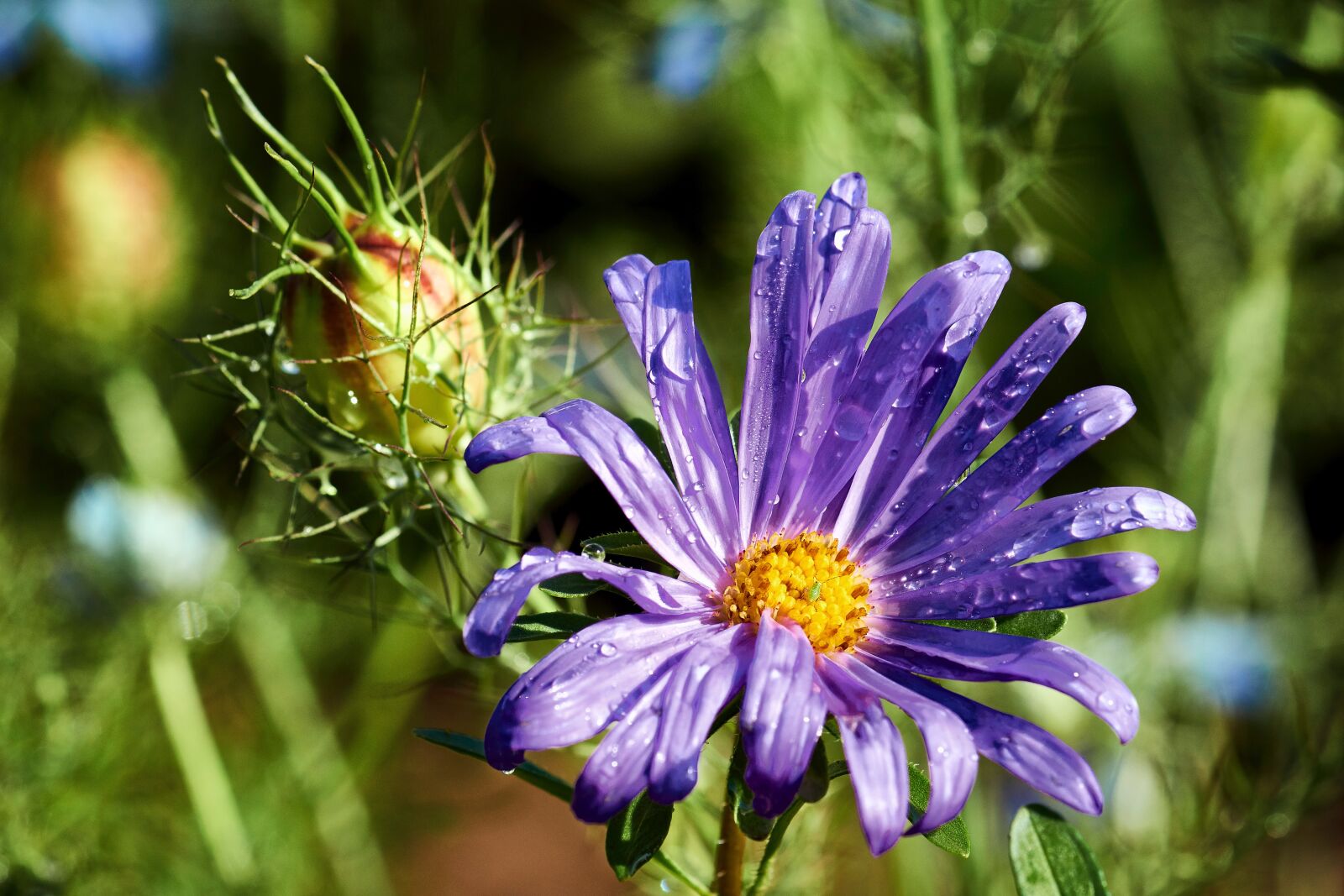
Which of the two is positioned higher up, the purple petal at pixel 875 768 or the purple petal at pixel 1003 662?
the purple petal at pixel 1003 662

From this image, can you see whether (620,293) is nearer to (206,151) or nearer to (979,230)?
(979,230)

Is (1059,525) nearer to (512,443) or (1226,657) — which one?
(512,443)

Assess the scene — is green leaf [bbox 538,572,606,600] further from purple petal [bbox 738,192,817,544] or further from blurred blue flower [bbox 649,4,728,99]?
blurred blue flower [bbox 649,4,728,99]

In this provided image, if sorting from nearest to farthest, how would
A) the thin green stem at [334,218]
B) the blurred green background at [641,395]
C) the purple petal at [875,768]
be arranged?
the purple petal at [875,768] → the thin green stem at [334,218] → the blurred green background at [641,395]

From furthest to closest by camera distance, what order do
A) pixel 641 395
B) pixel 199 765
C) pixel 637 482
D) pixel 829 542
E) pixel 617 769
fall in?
pixel 641 395 < pixel 199 765 < pixel 829 542 < pixel 637 482 < pixel 617 769

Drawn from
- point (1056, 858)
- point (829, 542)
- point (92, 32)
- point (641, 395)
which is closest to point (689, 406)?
point (829, 542)

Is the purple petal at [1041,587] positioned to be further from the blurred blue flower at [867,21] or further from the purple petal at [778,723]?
the blurred blue flower at [867,21]

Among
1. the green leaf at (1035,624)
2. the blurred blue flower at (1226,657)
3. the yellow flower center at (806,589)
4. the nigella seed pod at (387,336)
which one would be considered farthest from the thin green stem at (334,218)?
the blurred blue flower at (1226,657)
